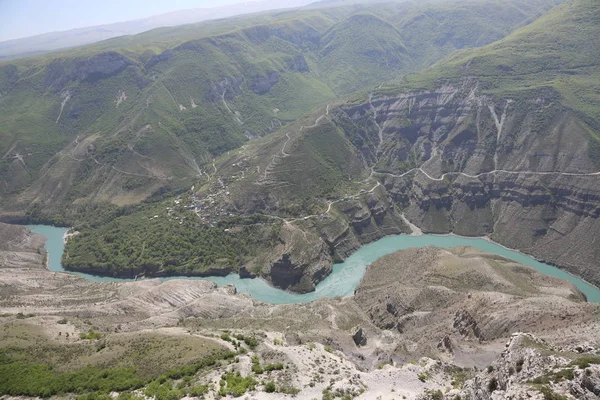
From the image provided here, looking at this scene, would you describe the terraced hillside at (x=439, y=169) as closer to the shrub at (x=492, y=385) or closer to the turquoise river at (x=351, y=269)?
the turquoise river at (x=351, y=269)

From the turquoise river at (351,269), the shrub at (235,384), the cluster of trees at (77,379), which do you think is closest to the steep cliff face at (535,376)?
the shrub at (235,384)

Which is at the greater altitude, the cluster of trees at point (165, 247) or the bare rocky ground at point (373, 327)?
the bare rocky ground at point (373, 327)

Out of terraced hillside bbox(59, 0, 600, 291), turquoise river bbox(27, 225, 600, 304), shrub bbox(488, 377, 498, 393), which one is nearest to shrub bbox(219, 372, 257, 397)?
shrub bbox(488, 377, 498, 393)

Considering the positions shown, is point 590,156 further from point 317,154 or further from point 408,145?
point 317,154

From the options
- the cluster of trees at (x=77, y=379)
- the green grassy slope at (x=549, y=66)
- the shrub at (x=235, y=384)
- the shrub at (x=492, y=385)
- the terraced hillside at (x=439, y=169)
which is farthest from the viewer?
the green grassy slope at (x=549, y=66)

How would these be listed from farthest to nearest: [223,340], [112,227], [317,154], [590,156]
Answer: [317,154], [112,227], [590,156], [223,340]

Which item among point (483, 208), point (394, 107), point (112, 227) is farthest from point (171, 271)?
point (394, 107)
